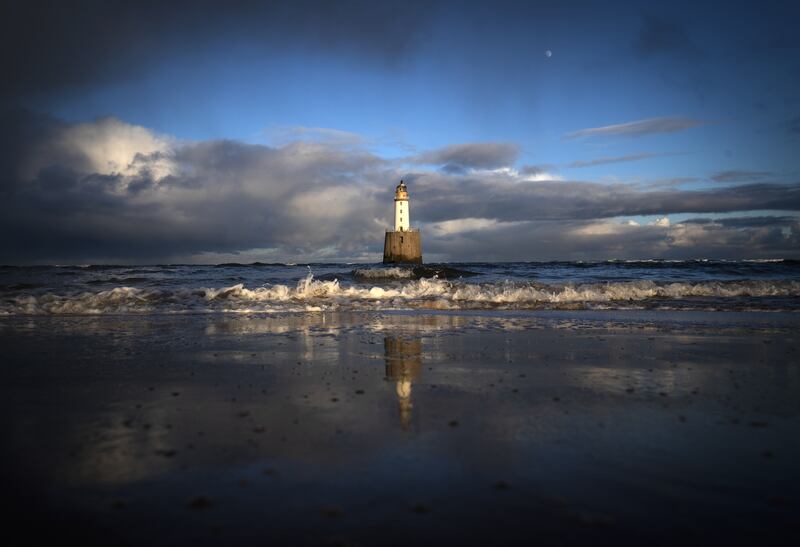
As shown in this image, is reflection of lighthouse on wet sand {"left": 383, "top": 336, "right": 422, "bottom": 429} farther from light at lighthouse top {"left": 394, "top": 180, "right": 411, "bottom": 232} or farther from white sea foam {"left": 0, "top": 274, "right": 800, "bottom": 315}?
light at lighthouse top {"left": 394, "top": 180, "right": 411, "bottom": 232}

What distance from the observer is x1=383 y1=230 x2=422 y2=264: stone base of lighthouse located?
5206 centimetres

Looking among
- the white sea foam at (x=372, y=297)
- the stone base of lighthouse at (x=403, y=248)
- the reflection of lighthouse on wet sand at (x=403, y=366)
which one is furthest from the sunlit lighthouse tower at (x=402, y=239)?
the reflection of lighthouse on wet sand at (x=403, y=366)

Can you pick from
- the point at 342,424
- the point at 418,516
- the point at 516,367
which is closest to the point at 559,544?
the point at 418,516

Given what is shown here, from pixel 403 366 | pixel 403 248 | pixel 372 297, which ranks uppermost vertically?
pixel 403 248

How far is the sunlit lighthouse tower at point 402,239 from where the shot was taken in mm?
52188

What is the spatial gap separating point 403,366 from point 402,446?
2160mm

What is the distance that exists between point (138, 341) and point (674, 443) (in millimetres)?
6097

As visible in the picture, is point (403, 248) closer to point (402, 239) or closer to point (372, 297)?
point (402, 239)

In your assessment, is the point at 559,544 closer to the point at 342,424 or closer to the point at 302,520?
the point at 302,520

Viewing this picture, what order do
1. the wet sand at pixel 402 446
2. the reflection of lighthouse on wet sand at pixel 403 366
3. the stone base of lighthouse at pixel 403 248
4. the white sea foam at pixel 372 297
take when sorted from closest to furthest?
the wet sand at pixel 402 446 < the reflection of lighthouse on wet sand at pixel 403 366 < the white sea foam at pixel 372 297 < the stone base of lighthouse at pixel 403 248

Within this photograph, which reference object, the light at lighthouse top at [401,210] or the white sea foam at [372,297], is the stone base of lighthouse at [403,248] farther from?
the white sea foam at [372,297]

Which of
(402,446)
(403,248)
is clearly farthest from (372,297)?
(403,248)

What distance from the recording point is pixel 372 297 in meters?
13.5

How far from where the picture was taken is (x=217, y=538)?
1678mm
